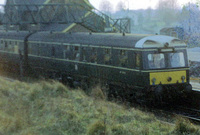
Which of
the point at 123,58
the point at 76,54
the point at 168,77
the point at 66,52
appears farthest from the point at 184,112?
the point at 66,52

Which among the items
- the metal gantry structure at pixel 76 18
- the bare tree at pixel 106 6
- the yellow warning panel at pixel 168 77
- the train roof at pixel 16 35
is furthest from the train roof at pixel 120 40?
the bare tree at pixel 106 6

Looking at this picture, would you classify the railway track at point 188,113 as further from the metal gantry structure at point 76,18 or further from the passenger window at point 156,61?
the metal gantry structure at point 76,18

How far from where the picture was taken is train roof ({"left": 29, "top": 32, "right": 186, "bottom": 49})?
14.6 metres

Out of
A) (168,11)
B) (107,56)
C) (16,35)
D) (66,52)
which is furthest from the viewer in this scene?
(168,11)

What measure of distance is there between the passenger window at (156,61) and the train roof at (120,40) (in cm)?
41

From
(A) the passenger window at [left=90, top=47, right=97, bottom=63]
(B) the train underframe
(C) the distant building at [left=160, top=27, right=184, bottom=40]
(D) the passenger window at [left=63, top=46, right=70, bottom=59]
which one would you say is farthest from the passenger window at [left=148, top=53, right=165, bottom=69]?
(C) the distant building at [left=160, top=27, right=184, bottom=40]

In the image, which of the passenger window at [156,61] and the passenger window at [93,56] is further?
the passenger window at [93,56]

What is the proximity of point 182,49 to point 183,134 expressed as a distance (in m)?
6.25

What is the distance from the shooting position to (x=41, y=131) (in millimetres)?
10070

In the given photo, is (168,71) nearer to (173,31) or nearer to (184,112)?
(184,112)

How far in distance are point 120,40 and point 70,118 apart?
564 centimetres

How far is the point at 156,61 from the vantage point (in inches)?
574

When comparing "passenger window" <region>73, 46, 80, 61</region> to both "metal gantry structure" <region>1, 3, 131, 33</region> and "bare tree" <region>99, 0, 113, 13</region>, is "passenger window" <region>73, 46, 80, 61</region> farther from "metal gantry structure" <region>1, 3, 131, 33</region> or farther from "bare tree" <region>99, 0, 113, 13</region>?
"bare tree" <region>99, 0, 113, 13</region>

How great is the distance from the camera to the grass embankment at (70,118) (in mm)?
9961
